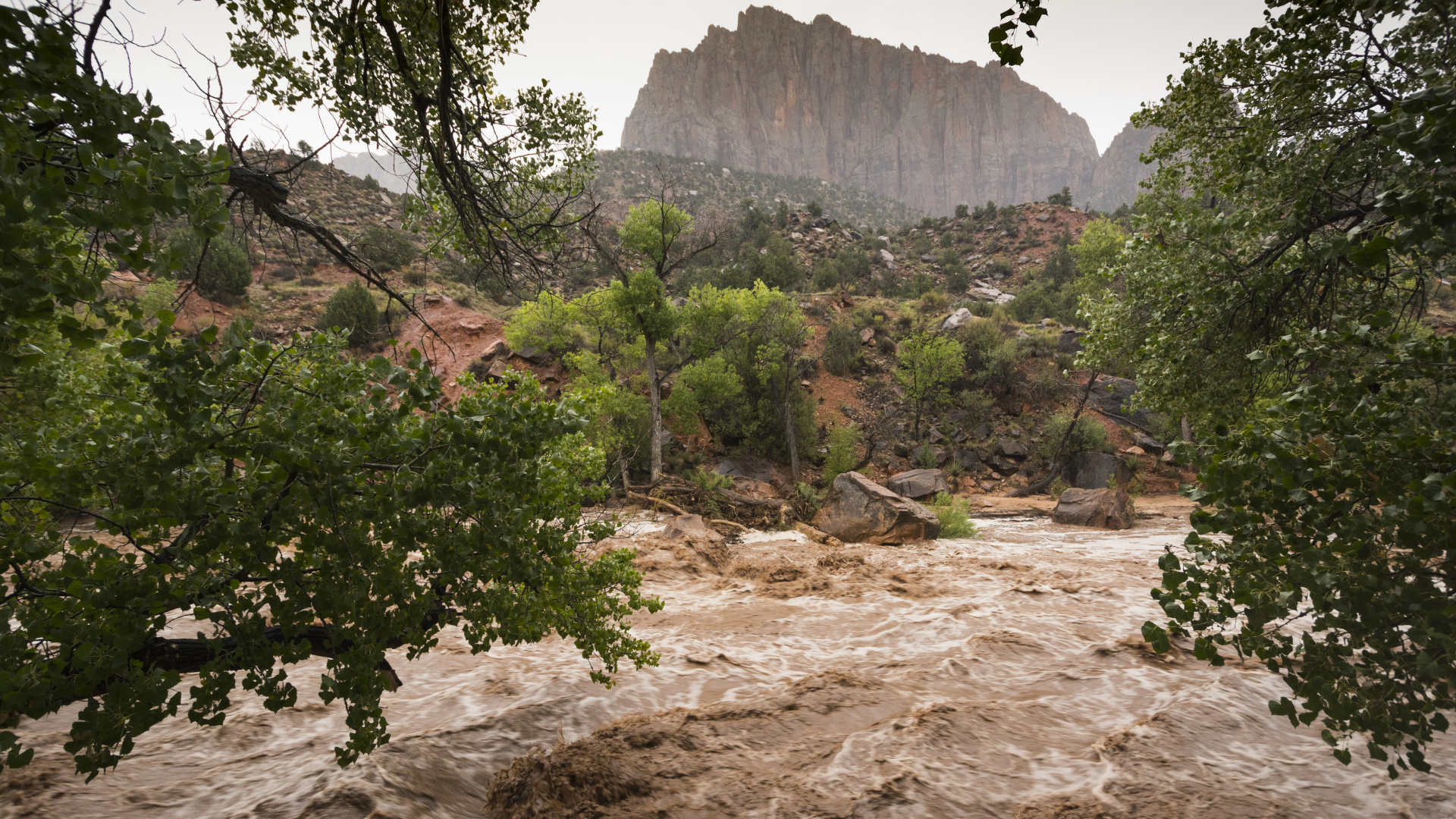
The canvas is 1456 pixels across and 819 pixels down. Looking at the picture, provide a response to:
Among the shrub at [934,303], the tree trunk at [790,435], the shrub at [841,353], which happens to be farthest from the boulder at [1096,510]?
the shrub at [934,303]

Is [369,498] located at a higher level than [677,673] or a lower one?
higher

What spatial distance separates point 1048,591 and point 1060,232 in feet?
156

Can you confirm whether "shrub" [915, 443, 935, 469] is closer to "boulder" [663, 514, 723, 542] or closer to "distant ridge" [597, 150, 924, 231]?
"boulder" [663, 514, 723, 542]

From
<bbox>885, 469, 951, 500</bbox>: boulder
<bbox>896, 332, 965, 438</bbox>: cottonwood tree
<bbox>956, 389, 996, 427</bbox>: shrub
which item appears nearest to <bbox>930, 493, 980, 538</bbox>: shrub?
<bbox>885, 469, 951, 500</bbox>: boulder

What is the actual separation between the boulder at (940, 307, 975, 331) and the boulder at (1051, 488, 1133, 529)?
15.1m

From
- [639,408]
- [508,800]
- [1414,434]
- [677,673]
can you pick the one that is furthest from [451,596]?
[639,408]

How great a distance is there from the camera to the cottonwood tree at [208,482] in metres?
1.66

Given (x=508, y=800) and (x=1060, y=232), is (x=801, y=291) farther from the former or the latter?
(x=508, y=800)

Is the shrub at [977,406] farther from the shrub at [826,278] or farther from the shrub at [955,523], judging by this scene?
the shrub at [826,278]

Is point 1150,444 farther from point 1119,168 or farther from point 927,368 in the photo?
point 1119,168

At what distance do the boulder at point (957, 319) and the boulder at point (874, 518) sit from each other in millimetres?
18276

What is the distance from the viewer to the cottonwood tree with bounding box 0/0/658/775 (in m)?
1.66

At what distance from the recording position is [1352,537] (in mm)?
2146

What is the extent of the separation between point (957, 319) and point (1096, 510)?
16513mm
